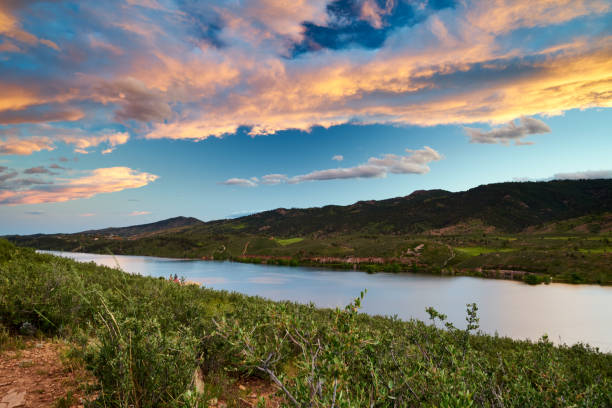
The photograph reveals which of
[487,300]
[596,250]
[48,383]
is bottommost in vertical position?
[487,300]

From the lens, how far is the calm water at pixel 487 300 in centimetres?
2719

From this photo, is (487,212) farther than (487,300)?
Yes

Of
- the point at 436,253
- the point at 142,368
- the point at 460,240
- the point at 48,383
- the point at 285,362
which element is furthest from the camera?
the point at 460,240

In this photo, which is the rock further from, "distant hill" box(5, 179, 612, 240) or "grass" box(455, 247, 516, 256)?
"distant hill" box(5, 179, 612, 240)

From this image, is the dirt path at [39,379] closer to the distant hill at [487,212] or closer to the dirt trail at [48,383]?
the dirt trail at [48,383]

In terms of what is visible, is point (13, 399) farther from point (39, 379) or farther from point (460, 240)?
point (460, 240)

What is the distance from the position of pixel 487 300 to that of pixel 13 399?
4627 cm

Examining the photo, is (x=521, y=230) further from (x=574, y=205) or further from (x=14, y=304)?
(x=14, y=304)

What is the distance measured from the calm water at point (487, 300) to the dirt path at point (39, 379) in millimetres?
18946

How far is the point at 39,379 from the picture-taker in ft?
16.5

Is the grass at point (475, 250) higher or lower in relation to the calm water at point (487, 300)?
higher

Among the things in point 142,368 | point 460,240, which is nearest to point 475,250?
point 460,240

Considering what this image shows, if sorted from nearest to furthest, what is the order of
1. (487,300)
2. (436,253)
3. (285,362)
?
(285,362), (487,300), (436,253)

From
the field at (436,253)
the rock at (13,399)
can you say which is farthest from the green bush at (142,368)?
the field at (436,253)
